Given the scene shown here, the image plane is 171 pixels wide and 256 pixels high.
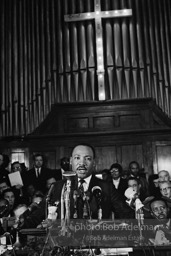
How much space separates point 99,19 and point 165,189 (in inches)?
153

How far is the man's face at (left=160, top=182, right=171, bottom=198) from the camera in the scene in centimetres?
588

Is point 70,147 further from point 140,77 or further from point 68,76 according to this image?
point 140,77

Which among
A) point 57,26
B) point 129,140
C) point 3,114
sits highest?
point 57,26

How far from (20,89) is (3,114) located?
595 mm

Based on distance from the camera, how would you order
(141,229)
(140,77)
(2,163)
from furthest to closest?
(140,77) < (2,163) < (141,229)

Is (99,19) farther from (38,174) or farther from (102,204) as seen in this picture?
(102,204)

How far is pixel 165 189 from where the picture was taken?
5.93 metres

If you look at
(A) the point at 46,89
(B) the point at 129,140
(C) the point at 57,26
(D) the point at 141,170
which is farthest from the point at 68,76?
(D) the point at 141,170

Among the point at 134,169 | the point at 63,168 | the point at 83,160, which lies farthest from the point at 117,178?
the point at 83,160

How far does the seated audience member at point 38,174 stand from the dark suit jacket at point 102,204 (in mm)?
3578

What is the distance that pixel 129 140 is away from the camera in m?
8.16

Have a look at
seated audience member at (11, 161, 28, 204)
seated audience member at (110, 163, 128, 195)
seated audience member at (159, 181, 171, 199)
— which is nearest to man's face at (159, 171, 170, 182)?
seated audience member at (159, 181, 171, 199)

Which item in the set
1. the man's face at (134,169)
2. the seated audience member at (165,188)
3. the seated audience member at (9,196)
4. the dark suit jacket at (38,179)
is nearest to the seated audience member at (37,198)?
the seated audience member at (9,196)

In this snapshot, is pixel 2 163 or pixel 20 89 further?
pixel 20 89
